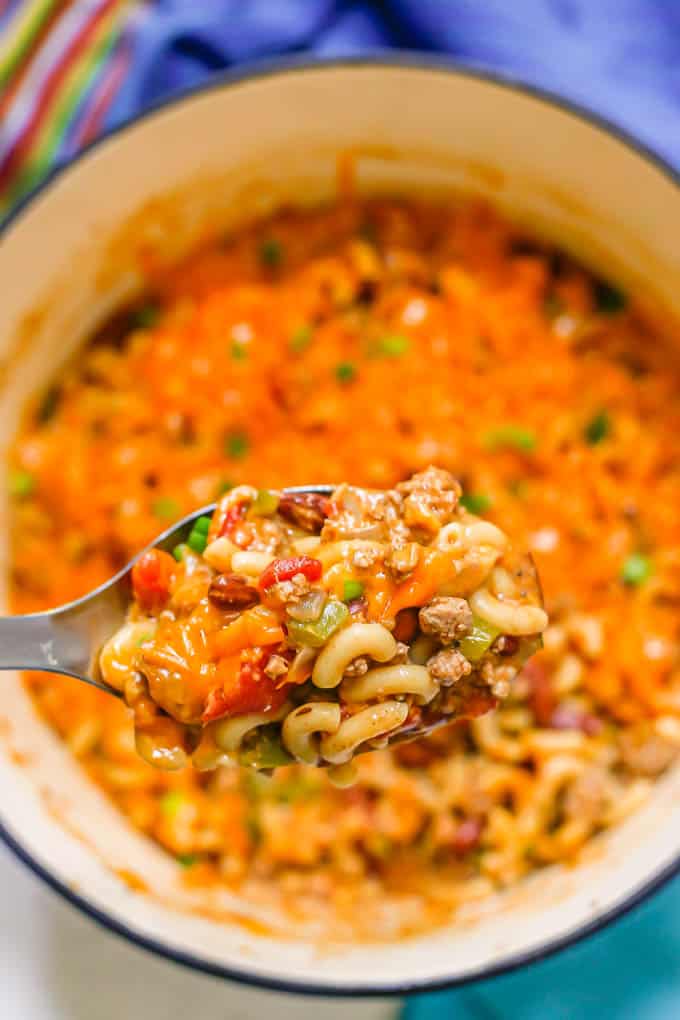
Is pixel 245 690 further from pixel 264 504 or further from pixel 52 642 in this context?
pixel 52 642

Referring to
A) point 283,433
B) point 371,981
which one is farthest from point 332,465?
point 371,981

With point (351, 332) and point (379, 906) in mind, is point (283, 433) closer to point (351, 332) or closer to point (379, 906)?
point (351, 332)

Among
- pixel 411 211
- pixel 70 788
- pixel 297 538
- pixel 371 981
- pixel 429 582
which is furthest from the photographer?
pixel 411 211

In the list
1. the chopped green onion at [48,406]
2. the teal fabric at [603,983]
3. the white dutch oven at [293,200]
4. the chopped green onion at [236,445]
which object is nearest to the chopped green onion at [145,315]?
the white dutch oven at [293,200]

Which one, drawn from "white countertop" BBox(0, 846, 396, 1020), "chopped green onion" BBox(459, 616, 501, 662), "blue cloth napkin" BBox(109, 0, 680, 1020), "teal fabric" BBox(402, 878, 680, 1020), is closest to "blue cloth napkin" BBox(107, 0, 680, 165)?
"blue cloth napkin" BBox(109, 0, 680, 1020)

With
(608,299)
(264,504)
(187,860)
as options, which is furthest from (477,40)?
(187,860)

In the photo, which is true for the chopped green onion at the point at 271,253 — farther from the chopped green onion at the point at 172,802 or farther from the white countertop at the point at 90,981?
the white countertop at the point at 90,981

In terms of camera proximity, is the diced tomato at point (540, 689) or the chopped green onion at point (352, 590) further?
the diced tomato at point (540, 689)
